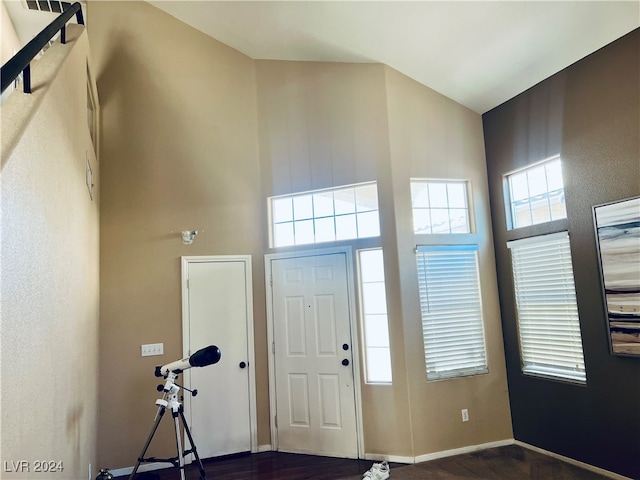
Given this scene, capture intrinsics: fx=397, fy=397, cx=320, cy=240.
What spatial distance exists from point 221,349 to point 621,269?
3624mm

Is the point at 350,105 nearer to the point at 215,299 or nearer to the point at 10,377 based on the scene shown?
the point at 215,299

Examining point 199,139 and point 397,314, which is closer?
→ point 397,314

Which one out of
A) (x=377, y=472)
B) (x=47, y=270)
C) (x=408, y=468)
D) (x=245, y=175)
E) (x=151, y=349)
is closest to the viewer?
(x=47, y=270)

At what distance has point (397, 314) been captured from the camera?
3807mm

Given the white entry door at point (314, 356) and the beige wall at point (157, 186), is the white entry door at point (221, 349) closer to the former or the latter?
the beige wall at point (157, 186)

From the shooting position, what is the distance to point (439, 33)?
11.7ft

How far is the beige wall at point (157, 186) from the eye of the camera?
3834 mm

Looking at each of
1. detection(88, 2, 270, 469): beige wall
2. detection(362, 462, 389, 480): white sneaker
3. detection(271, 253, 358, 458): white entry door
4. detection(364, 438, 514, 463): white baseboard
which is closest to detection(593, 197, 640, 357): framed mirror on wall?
detection(364, 438, 514, 463): white baseboard

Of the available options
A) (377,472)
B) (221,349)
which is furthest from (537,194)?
(221,349)

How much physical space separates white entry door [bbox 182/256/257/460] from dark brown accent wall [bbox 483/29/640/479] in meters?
2.73

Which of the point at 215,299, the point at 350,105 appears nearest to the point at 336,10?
the point at 350,105

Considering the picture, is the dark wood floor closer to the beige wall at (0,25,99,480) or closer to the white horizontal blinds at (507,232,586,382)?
the white horizontal blinds at (507,232,586,382)

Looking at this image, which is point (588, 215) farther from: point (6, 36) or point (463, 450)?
point (6, 36)

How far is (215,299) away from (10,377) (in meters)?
2.97
